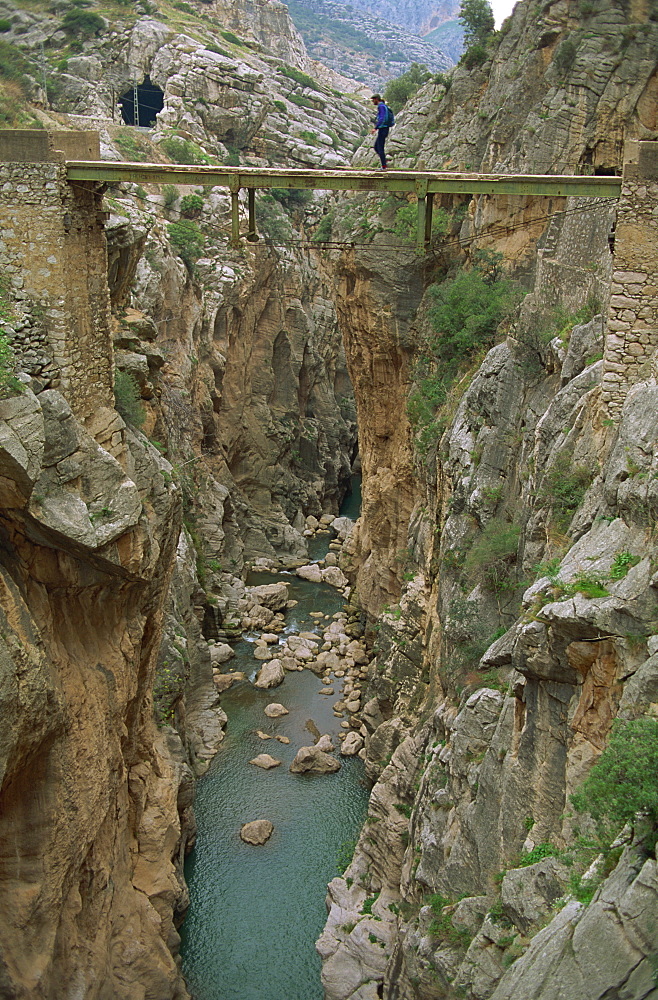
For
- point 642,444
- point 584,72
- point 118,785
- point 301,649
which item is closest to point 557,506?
point 642,444

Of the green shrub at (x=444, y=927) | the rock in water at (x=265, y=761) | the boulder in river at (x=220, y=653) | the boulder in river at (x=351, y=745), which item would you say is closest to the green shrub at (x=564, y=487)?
the green shrub at (x=444, y=927)

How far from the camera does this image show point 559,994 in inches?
307

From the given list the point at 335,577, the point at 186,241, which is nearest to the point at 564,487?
the point at 335,577

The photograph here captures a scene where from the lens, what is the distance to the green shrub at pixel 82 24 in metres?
53.8

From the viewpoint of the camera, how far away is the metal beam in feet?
47.5

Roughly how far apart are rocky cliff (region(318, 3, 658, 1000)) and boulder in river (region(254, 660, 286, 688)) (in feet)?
14.2

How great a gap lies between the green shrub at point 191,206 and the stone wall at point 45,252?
2985 centimetres

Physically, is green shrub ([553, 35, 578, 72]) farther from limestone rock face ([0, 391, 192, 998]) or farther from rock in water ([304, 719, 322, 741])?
rock in water ([304, 719, 322, 741])

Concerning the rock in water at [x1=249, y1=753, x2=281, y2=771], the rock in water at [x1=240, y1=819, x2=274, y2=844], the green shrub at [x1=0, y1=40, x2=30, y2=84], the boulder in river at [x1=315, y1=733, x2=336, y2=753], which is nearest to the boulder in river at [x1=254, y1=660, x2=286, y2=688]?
the boulder in river at [x1=315, y1=733, x2=336, y2=753]

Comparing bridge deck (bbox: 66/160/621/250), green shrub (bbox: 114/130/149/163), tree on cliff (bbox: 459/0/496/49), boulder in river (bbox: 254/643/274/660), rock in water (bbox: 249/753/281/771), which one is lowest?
boulder in river (bbox: 254/643/274/660)

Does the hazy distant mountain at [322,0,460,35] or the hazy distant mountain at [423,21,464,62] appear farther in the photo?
the hazy distant mountain at [322,0,460,35]

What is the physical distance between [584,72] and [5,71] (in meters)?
30.2

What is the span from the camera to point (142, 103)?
2196 inches

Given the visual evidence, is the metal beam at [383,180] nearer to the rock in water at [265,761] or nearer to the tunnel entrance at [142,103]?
the rock in water at [265,761]
